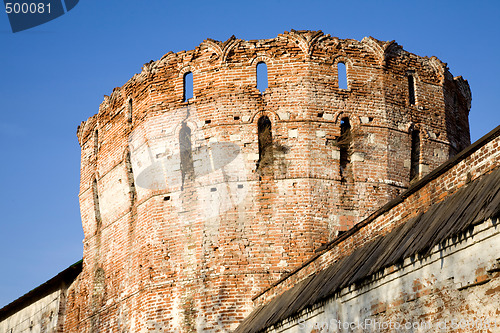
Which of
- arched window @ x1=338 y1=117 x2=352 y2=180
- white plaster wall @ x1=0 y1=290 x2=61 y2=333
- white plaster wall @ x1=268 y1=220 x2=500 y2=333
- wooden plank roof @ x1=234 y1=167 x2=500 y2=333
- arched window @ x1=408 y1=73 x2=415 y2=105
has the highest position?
arched window @ x1=408 y1=73 x2=415 y2=105

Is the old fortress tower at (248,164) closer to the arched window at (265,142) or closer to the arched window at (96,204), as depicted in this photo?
the arched window at (265,142)

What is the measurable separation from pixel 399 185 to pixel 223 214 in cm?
407

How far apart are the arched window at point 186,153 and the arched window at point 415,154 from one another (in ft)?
16.8

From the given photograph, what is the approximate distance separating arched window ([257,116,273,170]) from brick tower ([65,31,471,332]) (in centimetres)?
2

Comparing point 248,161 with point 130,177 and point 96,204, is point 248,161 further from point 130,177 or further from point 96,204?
point 96,204

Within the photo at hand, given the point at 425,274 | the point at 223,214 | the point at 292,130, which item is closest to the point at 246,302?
the point at 223,214

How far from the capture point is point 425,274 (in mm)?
7836

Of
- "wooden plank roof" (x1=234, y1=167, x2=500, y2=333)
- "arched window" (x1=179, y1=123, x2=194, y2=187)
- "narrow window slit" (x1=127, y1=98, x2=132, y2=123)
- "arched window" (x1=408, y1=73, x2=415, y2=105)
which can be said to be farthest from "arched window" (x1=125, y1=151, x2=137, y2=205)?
"arched window" (x1=408, y1=73, x2=415, y2=105)

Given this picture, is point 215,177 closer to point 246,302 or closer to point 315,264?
point 246,302

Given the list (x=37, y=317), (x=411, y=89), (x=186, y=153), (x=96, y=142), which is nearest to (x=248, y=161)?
(x=186, y=153)

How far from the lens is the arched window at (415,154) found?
1572cm

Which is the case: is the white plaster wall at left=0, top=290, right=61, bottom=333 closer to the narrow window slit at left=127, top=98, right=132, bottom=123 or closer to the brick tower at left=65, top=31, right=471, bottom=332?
the brick tower at left=65, top=31, right=471, bottom=332

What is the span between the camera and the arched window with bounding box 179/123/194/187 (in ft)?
50.4

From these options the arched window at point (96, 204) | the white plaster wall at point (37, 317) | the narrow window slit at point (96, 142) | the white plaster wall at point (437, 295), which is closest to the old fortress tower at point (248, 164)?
the arched window at point (96, 204)
